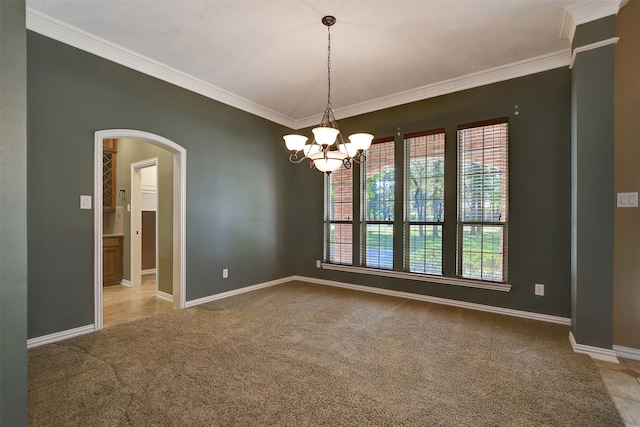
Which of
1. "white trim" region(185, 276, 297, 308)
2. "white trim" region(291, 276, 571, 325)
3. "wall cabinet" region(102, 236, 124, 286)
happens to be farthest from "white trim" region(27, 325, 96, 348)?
"white trim" region(291, 276, 571, 325)

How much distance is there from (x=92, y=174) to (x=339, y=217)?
334cm

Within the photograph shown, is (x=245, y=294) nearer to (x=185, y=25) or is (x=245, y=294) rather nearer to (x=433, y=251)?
(x=433, y=251)

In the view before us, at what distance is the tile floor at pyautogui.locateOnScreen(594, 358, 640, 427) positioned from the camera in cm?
177

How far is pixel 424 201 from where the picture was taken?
410cm

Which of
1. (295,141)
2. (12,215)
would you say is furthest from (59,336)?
(295,141)

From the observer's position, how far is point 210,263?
4059mm

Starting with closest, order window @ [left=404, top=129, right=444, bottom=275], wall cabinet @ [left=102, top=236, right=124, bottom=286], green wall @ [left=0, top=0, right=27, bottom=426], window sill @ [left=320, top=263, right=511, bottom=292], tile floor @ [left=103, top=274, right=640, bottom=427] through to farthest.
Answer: green wall @ [left=0, top=0, right=27, bottom=426] → tile floor @ [left=103, top=274, right=640, bottom=427] → window sill @ [left=320, top=263, right=511, bottom=292] → window @ [left=404, top=129, right=444, bottom=275] → wall cabinet @ [left=102, top=236, right=124, bottom=286]

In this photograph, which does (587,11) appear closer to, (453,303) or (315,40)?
(315,40)

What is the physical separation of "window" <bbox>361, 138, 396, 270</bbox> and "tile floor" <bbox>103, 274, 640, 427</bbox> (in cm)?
250

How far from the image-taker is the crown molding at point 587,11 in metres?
2.44

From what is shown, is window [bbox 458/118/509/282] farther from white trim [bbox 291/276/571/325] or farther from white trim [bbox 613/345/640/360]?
white trim [bbox 613/345/640/360]

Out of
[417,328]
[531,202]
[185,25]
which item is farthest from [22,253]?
[531,202]

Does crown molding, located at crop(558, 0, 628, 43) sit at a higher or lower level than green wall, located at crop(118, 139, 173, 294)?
higher

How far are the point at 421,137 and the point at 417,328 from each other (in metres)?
2.56
